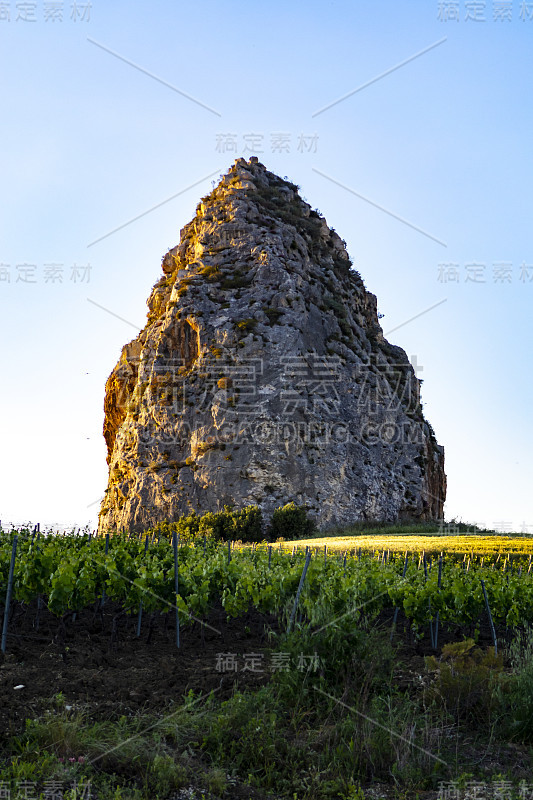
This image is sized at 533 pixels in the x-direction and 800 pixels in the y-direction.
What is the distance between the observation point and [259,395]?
1294 inches

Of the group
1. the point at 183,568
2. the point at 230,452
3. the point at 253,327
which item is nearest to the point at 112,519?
the point at 230,452

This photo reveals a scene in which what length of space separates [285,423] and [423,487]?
1036 cm

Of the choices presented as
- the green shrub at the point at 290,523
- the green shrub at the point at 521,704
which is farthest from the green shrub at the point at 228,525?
the green shrub at the point at 521,704

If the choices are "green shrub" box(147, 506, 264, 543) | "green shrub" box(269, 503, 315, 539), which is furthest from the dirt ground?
"green shrub" box(269, 503, 315, 539)

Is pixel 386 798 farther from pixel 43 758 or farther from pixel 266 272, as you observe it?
pixel 266 272

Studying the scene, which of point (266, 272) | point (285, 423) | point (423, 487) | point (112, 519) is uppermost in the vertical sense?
point (266, 272)

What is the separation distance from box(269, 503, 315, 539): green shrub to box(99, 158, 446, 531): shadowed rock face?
4.39 ft

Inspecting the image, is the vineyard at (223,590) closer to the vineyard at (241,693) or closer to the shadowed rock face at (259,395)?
the vineyard at (241,693)

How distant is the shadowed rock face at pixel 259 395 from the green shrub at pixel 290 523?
134cm

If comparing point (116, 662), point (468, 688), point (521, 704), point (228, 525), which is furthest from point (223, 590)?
point (228, 525)

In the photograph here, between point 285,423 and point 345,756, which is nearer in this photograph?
point 345,756

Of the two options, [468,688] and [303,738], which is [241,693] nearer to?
[303,738]

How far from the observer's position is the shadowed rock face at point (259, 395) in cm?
3156

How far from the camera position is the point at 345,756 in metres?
4.98
